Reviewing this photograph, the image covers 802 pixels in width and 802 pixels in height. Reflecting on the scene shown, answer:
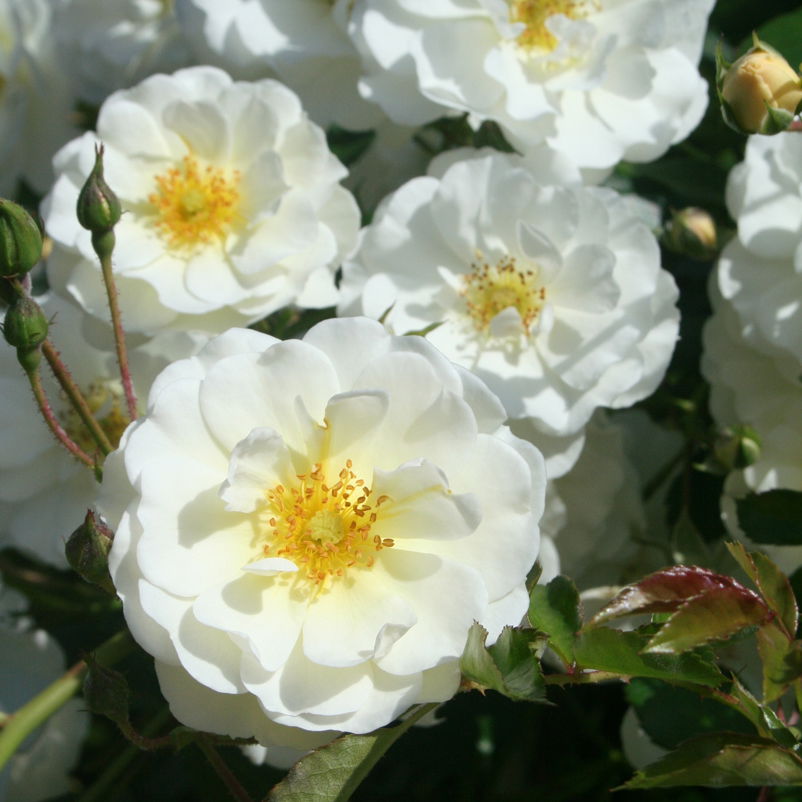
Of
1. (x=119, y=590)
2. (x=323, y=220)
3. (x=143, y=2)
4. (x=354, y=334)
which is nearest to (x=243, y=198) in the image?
(x=323, y=220)

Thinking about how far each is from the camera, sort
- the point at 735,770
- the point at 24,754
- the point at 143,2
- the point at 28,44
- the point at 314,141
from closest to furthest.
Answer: the point at 735,770 → the point at 314,141 → the point at 24,754 → the point at 28,44 → the point at 143,2

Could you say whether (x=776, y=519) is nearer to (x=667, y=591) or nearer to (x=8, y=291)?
(x=667, y=591)

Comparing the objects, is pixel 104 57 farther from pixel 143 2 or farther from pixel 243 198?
pixel 243 198

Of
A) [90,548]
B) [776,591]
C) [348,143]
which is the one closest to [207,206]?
[348,143]

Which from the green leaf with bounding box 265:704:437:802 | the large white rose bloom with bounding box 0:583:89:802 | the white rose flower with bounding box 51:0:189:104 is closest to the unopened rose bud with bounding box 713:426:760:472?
the green leaf with bounding box 265:704:437:802

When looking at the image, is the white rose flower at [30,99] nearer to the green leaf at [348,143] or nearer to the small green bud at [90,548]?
the green leaf at [348,143]

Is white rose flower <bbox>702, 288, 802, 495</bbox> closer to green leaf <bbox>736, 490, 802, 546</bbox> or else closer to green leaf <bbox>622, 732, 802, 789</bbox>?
green leaf <bbox>736, 490, 802, 546</bbox>

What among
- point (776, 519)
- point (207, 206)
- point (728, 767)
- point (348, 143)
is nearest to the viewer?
point (728, 767)
